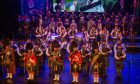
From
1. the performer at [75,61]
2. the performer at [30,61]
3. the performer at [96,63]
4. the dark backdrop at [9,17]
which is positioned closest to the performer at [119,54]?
the performer at [96,63]

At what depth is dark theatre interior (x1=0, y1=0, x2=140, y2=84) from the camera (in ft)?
60.4

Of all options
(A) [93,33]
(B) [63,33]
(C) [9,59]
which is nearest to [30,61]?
(C) [9,59]

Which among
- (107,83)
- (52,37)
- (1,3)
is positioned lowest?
(107,83)

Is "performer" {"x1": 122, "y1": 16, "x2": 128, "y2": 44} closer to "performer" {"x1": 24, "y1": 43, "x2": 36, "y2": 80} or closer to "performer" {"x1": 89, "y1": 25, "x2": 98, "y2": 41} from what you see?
"performer" {"x1": 89, "y1": 25, "x2": 98, "y2": 41}

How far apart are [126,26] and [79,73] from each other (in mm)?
8997

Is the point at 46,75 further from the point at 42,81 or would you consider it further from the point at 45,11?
the point at 45,11

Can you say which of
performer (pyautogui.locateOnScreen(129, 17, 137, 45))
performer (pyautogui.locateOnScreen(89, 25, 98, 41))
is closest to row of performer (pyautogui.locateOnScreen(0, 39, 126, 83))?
performer (pyautogui.locateOnScreen(89, 25, 98, 41))

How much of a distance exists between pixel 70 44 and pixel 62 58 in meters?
1.20

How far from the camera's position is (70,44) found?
19.6 m

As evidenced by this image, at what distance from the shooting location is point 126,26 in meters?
26.7

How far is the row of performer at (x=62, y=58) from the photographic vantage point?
18047 mm

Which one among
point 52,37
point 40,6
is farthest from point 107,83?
point 40,6

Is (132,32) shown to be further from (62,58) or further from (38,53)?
(38,53)

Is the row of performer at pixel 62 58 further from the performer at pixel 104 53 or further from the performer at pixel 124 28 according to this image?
the performer at pixel 124 28
